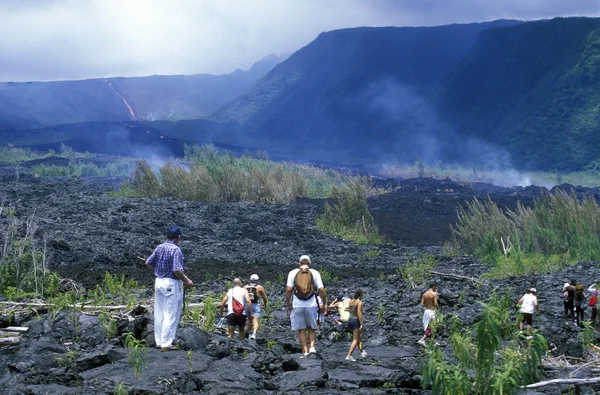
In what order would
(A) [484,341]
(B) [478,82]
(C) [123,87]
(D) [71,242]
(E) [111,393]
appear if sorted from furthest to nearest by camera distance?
(C) [123,87], (B) [478,82], (D) [71,242], (E) [111,393], (A) [484,341]

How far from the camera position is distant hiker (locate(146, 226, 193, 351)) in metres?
12.2

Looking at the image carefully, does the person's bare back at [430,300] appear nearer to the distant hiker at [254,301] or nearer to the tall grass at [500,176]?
the distant hiker at [254,301]

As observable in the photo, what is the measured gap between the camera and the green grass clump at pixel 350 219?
102ft

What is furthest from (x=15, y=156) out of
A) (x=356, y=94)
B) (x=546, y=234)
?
(x=546, y=234)

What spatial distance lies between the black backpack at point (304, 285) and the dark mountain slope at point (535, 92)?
69.7m

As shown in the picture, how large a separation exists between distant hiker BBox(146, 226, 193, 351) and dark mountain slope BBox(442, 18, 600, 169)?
232 ft

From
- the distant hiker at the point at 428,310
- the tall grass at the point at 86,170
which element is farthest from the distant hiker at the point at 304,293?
the tall grass at the point at 86,170

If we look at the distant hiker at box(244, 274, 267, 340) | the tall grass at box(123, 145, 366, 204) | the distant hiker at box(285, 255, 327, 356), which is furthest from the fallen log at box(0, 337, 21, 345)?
the tall grass at box(123, 145, 366, 204)

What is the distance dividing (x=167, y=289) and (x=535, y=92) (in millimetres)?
83018

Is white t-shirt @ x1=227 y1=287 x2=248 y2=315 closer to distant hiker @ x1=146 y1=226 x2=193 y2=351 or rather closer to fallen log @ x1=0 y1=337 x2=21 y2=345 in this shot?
distant hiker @ x1=146 y1=226 x2=193 y2=351

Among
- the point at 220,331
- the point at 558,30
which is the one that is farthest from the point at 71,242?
the point at 558,30

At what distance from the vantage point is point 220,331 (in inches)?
584

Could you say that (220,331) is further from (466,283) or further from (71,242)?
(71,242)

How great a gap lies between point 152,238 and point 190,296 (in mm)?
11296
